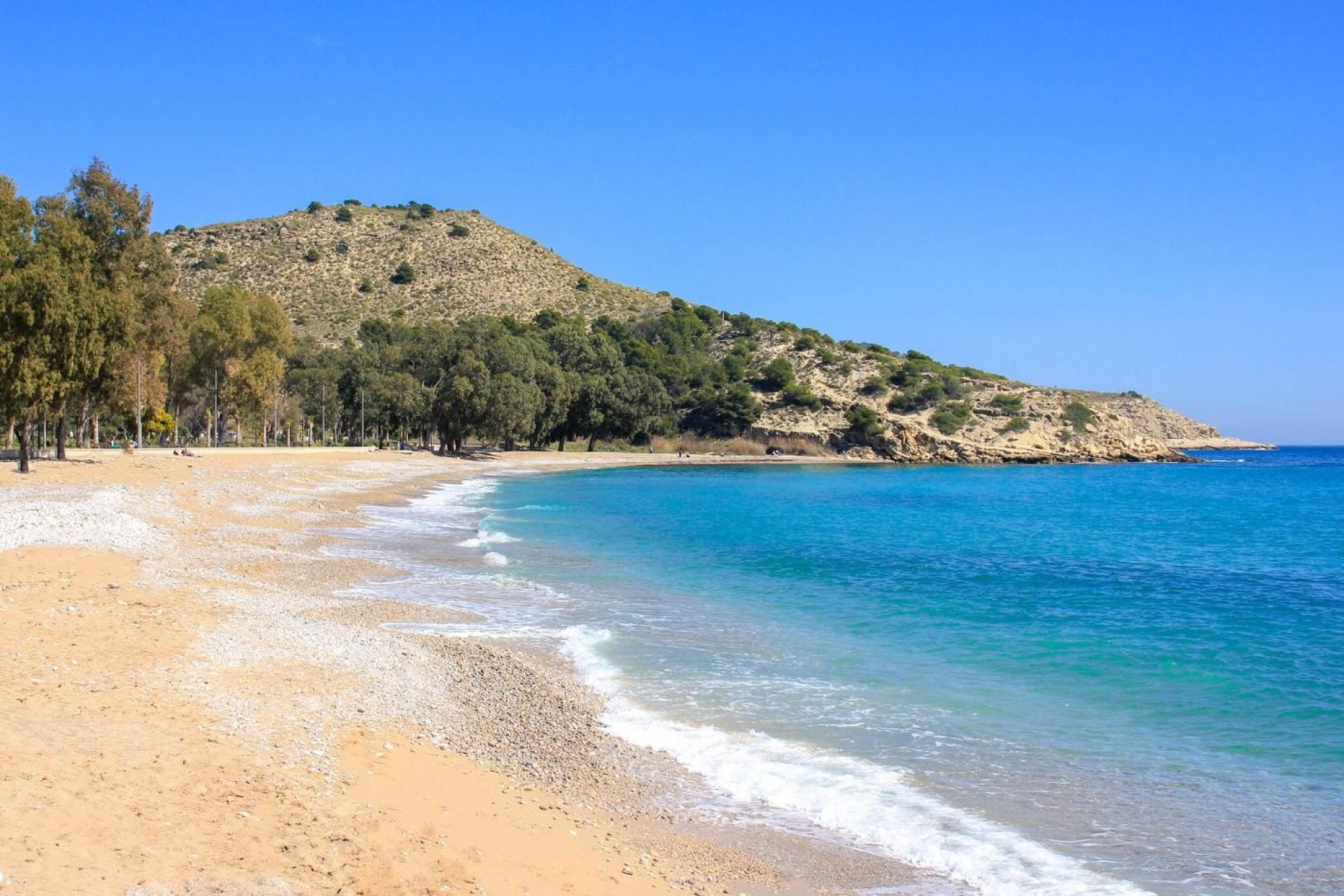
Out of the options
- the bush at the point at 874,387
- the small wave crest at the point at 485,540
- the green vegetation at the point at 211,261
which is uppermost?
the green vegetation at the point at 211,261

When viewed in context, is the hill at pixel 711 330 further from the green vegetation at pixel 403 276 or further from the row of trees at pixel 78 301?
the row of trees at pixel 78 301

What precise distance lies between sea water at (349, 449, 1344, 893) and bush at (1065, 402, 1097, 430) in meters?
97.4

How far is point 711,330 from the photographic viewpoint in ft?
491

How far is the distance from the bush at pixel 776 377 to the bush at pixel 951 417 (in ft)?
62.2

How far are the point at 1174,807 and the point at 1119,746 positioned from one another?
75.8 inches

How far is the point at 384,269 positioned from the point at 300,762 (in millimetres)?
135223

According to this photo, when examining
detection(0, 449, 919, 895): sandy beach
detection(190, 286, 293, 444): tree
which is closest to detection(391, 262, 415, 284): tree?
detection(190, 286, 293, 444): tree

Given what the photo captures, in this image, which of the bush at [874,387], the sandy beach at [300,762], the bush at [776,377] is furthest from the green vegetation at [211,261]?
the sandy beach at [300,762]

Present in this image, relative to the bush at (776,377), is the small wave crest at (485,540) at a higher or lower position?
lower

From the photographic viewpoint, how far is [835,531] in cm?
3788

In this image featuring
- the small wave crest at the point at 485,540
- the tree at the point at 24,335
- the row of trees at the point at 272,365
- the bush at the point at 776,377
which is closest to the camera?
the small wave crest at the point at 485,540

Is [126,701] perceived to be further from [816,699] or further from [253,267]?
[253,267]

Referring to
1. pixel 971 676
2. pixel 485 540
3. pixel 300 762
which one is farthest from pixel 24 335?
pixel 971 676

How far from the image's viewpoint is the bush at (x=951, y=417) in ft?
411
